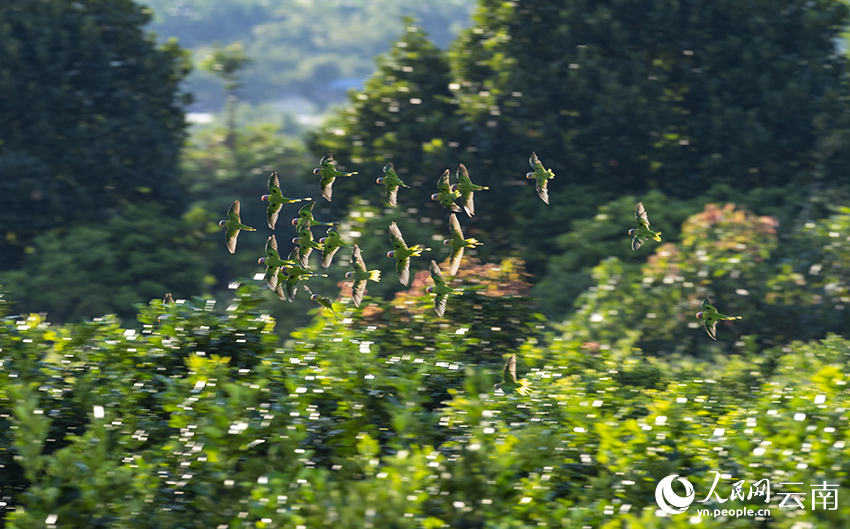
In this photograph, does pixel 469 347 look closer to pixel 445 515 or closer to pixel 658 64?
pixel 445 515

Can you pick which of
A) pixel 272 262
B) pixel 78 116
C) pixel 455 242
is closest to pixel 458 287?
pixel 455 242

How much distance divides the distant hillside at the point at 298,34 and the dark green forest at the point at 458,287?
40491 millimetres

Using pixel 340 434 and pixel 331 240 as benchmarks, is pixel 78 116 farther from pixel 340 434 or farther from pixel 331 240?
pixel 340 434

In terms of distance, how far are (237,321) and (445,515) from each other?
223cm

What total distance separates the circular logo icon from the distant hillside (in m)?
51.6

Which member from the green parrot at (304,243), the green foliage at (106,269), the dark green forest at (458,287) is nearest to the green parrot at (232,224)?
the green parrot at (304,243)

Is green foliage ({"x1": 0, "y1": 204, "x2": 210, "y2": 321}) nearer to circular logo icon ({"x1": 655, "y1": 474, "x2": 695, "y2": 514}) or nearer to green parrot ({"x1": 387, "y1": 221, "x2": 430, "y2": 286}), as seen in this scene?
green parrot ({"x1": 387, "y1": 221, "x2": 430, "y2": 286})

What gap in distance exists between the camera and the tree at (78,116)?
1263 cm

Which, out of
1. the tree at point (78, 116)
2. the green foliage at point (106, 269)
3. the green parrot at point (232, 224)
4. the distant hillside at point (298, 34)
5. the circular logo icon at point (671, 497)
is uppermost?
the distant hillside at point (298, 34)

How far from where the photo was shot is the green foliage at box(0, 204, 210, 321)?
12.0 m

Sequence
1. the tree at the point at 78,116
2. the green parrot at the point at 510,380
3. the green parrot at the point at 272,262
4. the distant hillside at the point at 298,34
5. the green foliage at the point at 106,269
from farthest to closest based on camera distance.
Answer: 1. the distant hillside at the point at 298,34
2. the tree at the point at 78,116
3. the green foliage at the point at 106,269
4. the green parrot at the point at 510,380
5. the green parrot at the point at 272,262

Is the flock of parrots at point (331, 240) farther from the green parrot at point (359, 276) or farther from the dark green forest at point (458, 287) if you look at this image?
the dark green forest at point (458, 287)

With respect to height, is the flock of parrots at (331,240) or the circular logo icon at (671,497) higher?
the flock of parrots at (331,240)

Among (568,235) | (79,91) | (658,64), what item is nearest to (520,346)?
(568,235)
